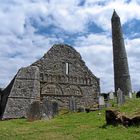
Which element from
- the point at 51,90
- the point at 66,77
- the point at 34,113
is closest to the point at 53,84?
the point at 51,90

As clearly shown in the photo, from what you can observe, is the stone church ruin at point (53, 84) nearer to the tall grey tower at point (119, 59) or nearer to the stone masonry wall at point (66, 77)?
Result: the stone masonry wall at point (66, 77)

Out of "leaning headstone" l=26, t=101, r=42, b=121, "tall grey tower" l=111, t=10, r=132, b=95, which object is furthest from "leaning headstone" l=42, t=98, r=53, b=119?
"tall grey tower" l=111, t=10, r=132, b=95

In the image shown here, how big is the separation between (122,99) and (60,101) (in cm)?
860

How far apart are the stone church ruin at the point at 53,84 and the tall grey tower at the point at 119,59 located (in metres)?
10.3

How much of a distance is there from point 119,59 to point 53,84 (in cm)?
1583

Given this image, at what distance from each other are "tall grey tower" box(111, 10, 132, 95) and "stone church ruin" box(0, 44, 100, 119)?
10317 mm

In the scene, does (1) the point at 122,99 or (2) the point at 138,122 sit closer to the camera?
(2) the point at 138,122

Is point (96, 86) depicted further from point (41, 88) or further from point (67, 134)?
point (67, 134)

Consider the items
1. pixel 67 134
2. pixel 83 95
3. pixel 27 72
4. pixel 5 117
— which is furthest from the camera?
pixel 83 95

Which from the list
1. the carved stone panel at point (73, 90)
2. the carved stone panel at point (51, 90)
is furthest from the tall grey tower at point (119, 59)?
the carved stone panel at point (51, 90)

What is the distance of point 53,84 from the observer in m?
34.3

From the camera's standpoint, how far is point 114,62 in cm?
4781

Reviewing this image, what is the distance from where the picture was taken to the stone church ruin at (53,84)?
31334 mm

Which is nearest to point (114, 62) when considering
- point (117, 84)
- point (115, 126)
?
point (117, 84)
